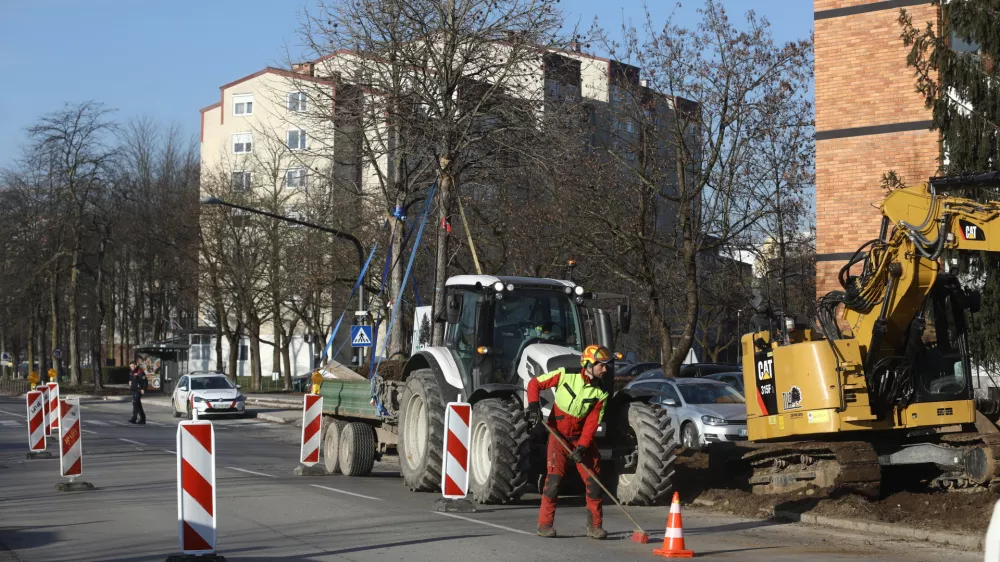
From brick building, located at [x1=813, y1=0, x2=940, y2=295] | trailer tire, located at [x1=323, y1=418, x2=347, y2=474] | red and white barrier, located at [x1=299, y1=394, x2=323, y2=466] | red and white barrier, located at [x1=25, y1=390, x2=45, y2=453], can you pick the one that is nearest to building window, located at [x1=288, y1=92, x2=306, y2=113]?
red and white barrier, located at [x1=25, y1=390, x2=45, y2=453]

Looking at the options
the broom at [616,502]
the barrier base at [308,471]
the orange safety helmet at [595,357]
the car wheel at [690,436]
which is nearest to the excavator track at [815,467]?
the broom at [616,502]

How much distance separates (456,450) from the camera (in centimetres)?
1255

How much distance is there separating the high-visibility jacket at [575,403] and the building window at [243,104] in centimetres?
7064

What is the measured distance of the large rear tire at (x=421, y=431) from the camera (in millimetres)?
14688

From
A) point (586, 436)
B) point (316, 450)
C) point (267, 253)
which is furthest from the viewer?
point (267, 253)

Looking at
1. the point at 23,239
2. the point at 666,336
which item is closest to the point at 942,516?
the point at 666,336

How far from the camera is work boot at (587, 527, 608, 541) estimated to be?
11.0 meters

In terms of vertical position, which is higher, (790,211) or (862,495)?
(790,211)

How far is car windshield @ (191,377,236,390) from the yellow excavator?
28.2 meters

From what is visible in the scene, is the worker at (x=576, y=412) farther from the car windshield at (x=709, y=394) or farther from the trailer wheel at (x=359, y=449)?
the car windshield at (x=709, y=394)

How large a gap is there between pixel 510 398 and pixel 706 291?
21.0 m

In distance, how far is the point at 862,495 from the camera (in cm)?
1314

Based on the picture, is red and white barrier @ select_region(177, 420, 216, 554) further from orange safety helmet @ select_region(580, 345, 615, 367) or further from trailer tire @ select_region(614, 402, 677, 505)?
trailer tire @ select_region(614, 402, 677, 505)

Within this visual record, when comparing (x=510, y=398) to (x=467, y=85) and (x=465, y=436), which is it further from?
(x=467, y=85)
